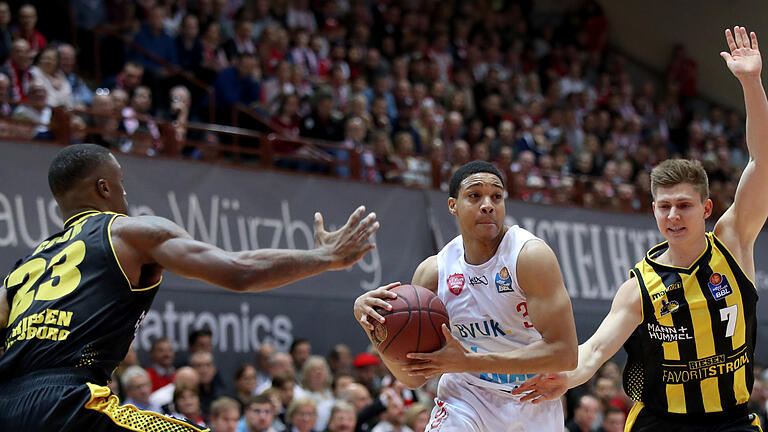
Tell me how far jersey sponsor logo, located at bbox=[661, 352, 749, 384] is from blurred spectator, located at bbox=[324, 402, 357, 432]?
14.1ft

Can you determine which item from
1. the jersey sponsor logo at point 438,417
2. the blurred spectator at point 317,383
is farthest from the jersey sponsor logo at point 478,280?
the blurred spectator at point 317,383

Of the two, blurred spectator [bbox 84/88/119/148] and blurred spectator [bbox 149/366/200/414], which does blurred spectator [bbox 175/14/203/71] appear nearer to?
blurred spectator [bbox 84/88/119/148]

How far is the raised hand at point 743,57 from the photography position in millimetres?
5379

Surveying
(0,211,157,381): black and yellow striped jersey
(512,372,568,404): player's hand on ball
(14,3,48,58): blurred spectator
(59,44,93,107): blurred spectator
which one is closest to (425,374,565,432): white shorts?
(512,372,568,404): player's hand on ball

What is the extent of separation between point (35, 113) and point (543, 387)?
7596 millimetres

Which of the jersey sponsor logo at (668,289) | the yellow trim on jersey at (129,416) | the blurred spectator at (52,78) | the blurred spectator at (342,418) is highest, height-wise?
the blurred spectator at (52,78)

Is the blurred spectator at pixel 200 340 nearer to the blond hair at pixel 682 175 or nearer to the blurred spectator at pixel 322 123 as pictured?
the blurred spectator at pixel 322 123

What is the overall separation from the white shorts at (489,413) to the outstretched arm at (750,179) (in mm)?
1379

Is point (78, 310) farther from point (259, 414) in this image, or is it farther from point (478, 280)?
point (259, 414)

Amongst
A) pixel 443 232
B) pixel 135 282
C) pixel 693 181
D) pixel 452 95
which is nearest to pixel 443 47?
pixel 452 95

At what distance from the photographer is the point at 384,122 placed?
14.2m

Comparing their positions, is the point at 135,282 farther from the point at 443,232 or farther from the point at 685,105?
the point at 685,105

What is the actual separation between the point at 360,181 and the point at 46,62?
162 inches

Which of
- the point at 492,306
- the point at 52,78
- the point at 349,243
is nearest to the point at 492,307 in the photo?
the point at 492,306
